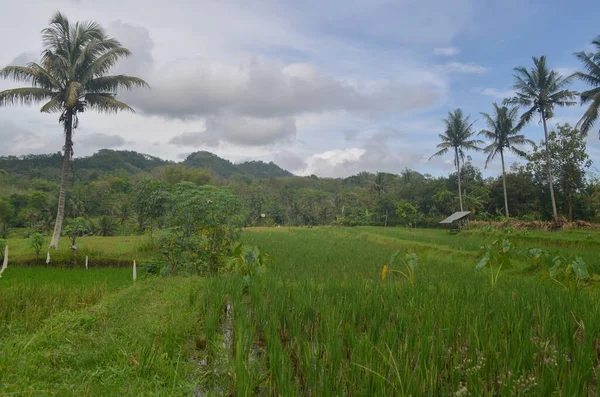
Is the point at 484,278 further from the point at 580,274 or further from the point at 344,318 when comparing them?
the point at 344,318

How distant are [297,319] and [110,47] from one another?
15795 millimetres

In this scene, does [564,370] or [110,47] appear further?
[110,47]

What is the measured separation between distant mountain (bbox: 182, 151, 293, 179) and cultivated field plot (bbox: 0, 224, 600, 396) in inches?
3703

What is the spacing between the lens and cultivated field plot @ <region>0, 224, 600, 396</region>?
2.47m

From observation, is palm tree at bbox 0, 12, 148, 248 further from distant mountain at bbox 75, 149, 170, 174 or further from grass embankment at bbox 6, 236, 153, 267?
distant mountain at bbox 75, 149, 170, 174

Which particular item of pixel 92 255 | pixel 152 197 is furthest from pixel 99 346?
pixel 92 255

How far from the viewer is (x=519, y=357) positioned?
2.63m

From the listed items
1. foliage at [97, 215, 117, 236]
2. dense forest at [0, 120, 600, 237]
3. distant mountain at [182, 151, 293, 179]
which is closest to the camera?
foliage at [97, 215, 117, 236]

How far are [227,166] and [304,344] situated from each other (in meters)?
119

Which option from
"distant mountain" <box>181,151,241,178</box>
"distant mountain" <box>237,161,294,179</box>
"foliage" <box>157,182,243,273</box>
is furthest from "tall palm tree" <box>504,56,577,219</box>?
"distant mountain" <box>237,161,294,179</box>

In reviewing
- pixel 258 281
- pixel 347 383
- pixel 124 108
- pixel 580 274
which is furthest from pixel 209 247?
pixel 124 108

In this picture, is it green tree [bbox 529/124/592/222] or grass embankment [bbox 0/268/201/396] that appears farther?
green tree [bbox 529/124/592/222]

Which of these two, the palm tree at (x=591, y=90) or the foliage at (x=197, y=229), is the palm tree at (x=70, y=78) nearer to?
the foliage at (x=197, y=229)

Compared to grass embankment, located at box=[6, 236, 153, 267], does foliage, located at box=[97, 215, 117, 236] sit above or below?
above
